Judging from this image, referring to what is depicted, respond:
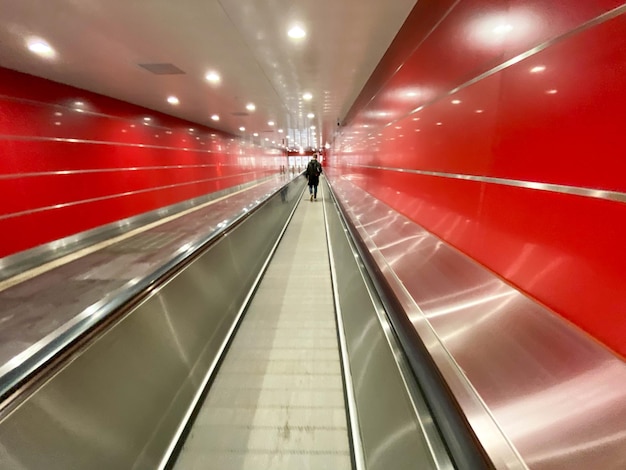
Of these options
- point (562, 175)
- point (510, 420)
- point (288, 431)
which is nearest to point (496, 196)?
point (562, 175)

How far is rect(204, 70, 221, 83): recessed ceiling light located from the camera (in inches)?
186

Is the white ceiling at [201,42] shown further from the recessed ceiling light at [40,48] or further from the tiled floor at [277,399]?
the tiled floor at [277,399]

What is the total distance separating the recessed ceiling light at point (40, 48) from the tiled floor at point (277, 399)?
3.93 metres

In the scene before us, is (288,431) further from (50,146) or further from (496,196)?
(50,146)

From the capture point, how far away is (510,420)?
729 millimetres

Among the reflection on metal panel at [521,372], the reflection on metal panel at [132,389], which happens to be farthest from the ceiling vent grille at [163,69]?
the reflection on metal panel at [521,372]

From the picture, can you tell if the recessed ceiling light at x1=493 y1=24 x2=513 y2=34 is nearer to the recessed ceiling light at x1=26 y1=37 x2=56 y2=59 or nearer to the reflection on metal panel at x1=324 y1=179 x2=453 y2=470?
the reflection on metal panel at x1=324 y1=179 x2=453 y2=470

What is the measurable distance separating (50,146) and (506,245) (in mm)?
6614

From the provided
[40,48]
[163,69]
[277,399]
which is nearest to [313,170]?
[163,69]

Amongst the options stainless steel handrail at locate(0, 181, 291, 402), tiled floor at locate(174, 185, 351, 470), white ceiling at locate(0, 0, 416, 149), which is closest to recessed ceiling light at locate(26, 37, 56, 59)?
white ceiling at locate(0, 0, 416, 149)

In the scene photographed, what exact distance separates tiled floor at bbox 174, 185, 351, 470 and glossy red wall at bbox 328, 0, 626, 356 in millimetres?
1488

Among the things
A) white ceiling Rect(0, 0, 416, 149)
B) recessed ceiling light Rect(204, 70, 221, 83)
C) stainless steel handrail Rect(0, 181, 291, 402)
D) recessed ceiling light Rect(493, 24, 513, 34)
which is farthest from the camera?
recessed ceiling light Rect(204, 70, 221, 83)

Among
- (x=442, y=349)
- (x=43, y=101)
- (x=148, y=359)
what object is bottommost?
(x=148, y=359)

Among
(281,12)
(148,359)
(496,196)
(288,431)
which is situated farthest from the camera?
(281,12)
